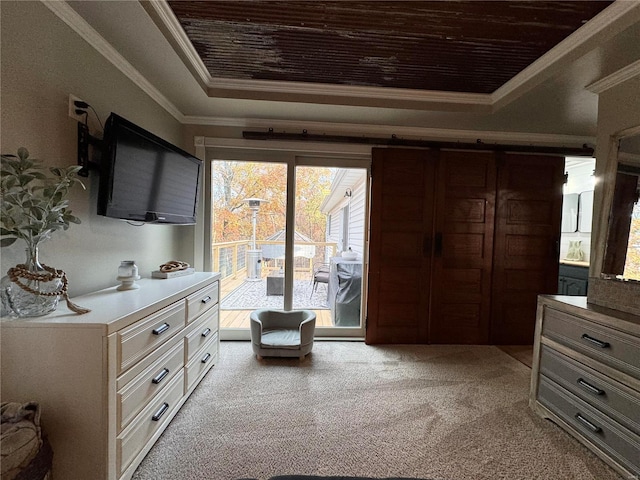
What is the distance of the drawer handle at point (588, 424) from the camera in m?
1.58

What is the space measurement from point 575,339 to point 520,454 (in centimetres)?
77

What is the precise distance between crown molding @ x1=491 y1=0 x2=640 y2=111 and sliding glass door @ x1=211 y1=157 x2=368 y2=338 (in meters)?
1.55

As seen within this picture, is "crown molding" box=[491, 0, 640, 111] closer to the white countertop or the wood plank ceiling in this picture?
the wood plank ceiling

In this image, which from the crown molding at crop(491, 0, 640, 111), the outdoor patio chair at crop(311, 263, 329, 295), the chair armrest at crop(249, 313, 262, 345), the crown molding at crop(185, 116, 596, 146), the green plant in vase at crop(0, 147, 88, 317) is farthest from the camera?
the outdoor patio chair at crop(311, 263, 329, 295)

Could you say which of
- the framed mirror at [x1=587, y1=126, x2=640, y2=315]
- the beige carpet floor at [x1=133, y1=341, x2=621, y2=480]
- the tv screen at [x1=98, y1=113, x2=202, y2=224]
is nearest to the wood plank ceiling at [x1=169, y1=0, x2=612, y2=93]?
the tv screen at [x1=98, y1=113, x2=202, y2=224]

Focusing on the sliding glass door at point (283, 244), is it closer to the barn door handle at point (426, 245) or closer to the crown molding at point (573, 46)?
the barn door handle at point (426, 245)

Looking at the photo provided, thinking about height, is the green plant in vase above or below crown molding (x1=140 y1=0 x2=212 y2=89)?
below

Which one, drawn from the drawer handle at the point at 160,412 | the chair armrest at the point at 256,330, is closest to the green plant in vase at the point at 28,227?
the drawer handle at the point at 160,412

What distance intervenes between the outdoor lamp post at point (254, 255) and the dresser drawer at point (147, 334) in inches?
55.4

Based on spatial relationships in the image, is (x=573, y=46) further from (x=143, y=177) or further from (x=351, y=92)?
(x=143, y=177)

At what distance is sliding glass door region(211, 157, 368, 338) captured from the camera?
3180mm

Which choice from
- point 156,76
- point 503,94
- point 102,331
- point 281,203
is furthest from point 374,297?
point 156,76

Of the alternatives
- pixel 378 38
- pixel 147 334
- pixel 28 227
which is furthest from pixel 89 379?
pixel 378 38

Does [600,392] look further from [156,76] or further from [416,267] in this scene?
[156,76]
